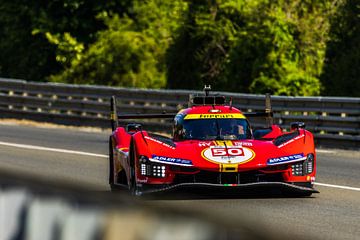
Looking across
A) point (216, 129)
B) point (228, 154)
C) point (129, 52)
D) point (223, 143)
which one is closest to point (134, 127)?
point (216, 129)

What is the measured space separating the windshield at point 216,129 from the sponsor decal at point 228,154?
78 centimetres

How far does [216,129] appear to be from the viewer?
12938 millimetres

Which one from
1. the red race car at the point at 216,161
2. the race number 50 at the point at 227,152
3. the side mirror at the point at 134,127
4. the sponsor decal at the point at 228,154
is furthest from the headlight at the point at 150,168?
the side mirror at the point at 134,127

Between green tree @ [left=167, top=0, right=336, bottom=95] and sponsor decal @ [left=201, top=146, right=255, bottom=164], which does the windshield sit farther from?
green tree @ [left=167, top=0, right=336, bottom=95]

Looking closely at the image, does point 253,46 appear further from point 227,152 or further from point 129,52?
point 227,152

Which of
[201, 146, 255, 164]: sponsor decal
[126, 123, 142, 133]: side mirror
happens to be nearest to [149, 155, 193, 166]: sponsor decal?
[201, 146, 255, 164]: sponsor decal

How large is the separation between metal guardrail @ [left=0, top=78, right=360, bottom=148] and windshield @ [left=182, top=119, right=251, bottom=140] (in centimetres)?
761

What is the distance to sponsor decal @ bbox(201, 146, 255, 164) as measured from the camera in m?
11.8

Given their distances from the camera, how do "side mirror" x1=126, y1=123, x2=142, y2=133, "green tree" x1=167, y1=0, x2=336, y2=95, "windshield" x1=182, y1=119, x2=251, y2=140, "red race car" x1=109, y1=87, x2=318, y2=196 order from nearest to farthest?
"red race car" x1=109, y1=87, x2=318, y2=196, "windshield" x1=182, y1=119, x2=251, y2=140, "side mirror" x1=126, y1=123, x2=142, y2=133, "green tree" x1=167, y1=0, x2=336, y2=95

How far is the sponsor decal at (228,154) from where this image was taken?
38.5 ft

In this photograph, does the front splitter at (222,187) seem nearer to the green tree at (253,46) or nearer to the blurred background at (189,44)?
the blurred background at (189,44)

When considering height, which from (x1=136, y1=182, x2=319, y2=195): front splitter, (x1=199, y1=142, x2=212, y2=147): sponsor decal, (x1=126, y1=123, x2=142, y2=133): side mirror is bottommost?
(x1=136, y1=182, x2=319, y2=195): front splitter

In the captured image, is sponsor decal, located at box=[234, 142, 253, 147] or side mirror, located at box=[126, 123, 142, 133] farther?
side mirror, located at box=[126, 123, 142, 133]

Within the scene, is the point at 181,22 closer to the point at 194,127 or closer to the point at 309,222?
the point at 194,127
